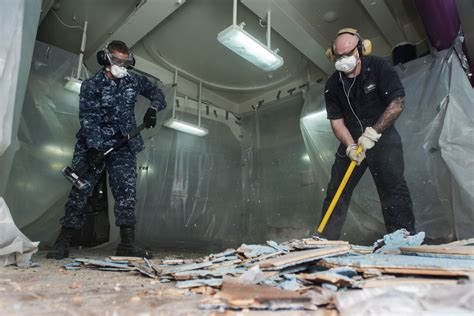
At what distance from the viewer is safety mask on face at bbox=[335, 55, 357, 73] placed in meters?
1.72

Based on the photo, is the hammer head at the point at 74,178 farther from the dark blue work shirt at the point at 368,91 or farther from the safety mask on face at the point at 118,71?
the dark blue work shirt at the point at 368,91

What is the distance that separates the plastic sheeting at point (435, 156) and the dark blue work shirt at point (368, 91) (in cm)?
41

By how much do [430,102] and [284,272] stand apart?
5.60ft

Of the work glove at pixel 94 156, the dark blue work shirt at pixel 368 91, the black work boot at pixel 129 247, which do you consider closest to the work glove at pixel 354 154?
the dark blue work shirt at pixel 368 91

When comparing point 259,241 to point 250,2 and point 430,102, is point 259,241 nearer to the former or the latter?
point 430,102

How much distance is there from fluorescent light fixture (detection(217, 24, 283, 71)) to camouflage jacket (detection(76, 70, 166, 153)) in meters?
0.70

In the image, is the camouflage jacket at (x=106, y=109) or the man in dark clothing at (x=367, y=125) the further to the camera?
the camouflage jacket at (x=106, y=109)

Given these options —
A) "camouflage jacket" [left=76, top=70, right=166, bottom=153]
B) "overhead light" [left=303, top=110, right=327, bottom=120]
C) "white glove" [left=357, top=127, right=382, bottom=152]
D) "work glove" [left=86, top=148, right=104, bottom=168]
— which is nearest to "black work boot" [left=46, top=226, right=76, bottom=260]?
"work glove" [left=86, top=148, right=104, bottom=168]

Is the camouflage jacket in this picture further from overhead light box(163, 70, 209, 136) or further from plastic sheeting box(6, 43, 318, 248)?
overhead light box(163, 70, 209, 136)

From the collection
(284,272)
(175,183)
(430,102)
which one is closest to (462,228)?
(430,102)

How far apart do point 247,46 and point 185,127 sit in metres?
1.26

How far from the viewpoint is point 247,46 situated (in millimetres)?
2137

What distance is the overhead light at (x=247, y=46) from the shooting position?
2016 mm

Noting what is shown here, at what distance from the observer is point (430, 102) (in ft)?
6.37
